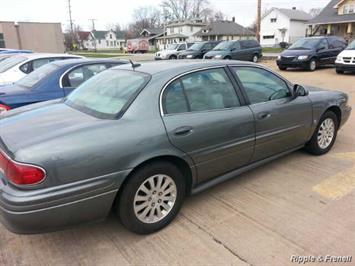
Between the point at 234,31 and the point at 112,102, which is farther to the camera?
the point at 234,31

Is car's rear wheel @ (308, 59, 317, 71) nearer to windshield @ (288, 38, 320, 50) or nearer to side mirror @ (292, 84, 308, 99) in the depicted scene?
windshield @ (288, 38, 320, 50)

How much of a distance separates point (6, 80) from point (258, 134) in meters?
6.08

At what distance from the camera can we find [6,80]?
7.02 metres

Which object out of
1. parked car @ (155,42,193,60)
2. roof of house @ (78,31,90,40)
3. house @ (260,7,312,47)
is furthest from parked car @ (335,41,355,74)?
roof of house @ (78,31,90,40)

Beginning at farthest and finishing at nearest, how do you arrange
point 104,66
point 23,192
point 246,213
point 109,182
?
point 104,66 < point 246,213 < point 109,182 < point 23,192

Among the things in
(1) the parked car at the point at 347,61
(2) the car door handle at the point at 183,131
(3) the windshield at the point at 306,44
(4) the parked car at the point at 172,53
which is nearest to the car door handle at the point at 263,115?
(2) the car door handle at the point at 183,131

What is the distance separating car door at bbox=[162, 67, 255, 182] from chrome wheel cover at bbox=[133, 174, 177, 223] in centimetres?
34

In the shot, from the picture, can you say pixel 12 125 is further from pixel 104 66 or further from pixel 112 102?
pixel 104 66

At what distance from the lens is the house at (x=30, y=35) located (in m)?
26.4

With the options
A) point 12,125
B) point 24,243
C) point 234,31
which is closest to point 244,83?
point 12,125

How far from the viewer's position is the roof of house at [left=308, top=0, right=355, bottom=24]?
125 feet

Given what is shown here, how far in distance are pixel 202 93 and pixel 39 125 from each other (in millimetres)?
1572

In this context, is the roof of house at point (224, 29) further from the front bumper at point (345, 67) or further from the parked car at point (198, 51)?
the front bumper at point (345, 67)

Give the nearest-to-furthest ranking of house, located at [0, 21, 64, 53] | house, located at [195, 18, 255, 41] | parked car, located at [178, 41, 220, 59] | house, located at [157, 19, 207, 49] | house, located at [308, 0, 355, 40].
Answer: parked car, located at [178, 41, 220, 59]
house, located at [0, 21, 64, 53]
house, located at [308, 0, 355, 40]
house, located at [195, 18, 255, 41]
house, located at [157, 19, 207, 49]
